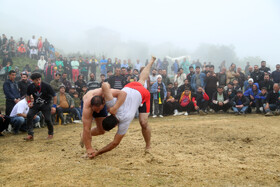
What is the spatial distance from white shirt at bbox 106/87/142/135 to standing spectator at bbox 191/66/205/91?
7.52 meters

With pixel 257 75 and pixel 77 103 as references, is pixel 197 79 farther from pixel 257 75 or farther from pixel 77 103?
pixel 77 103

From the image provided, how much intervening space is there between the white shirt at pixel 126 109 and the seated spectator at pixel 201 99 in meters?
6.83

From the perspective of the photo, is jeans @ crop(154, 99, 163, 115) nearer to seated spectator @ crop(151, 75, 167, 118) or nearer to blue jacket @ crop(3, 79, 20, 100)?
seated spectator @ crop(151, 75, 167, 118)

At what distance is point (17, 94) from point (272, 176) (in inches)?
303

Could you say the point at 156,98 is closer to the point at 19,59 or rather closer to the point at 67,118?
the point at 67,118

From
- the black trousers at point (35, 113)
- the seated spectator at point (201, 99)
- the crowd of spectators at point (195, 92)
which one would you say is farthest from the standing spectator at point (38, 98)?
the seated spectator at point (201, 99)

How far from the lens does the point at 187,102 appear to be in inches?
433

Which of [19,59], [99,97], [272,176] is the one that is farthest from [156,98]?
[19,59]

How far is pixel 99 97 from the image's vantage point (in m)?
4.22

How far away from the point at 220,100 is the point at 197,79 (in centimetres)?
141

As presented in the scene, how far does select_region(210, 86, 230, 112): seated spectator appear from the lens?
35.4ft

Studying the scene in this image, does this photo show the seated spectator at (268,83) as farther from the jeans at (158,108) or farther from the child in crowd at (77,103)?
the child in crowd at (77,103)

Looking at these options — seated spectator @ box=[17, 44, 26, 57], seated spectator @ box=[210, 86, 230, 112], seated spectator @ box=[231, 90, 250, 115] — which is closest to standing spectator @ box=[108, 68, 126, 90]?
seated spectator @ box=[210, 86, 230, 112]

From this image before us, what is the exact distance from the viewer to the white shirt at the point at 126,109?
4371 millimetres
